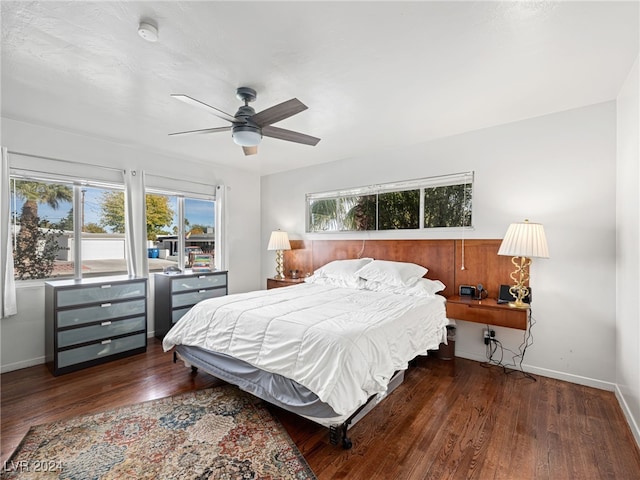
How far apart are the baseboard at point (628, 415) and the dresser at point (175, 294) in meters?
4.49

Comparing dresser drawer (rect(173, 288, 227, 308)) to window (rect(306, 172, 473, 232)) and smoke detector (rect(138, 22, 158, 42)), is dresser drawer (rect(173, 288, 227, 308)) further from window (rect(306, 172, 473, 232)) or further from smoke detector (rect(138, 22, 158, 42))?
smoke detector (rect(138, 22, 158, 42))

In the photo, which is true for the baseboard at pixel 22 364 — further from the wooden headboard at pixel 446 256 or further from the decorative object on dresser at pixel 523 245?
the decorative object on dresser at pixel 523 245

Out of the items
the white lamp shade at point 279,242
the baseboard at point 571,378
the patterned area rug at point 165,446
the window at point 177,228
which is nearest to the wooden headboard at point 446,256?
the white lamp shade at point 279,242

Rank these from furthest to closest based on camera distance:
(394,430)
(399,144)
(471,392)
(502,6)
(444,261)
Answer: (399,144) → (444,261) → (471,392) → (394,430) → (502,6)

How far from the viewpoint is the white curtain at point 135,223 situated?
3.88m

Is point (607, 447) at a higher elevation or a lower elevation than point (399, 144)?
lower

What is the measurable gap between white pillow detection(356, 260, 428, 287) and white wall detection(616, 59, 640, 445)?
168 centimetres

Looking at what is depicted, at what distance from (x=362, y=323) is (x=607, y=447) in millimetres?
A: 1759

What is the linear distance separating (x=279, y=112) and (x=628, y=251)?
2.92m

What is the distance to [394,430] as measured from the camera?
2.13 metres

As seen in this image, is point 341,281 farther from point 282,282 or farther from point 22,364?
point 22,364

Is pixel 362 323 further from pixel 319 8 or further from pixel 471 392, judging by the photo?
pixel 319 8

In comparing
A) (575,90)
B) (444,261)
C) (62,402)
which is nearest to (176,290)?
(62,402)

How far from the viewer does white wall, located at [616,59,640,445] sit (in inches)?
83.4
